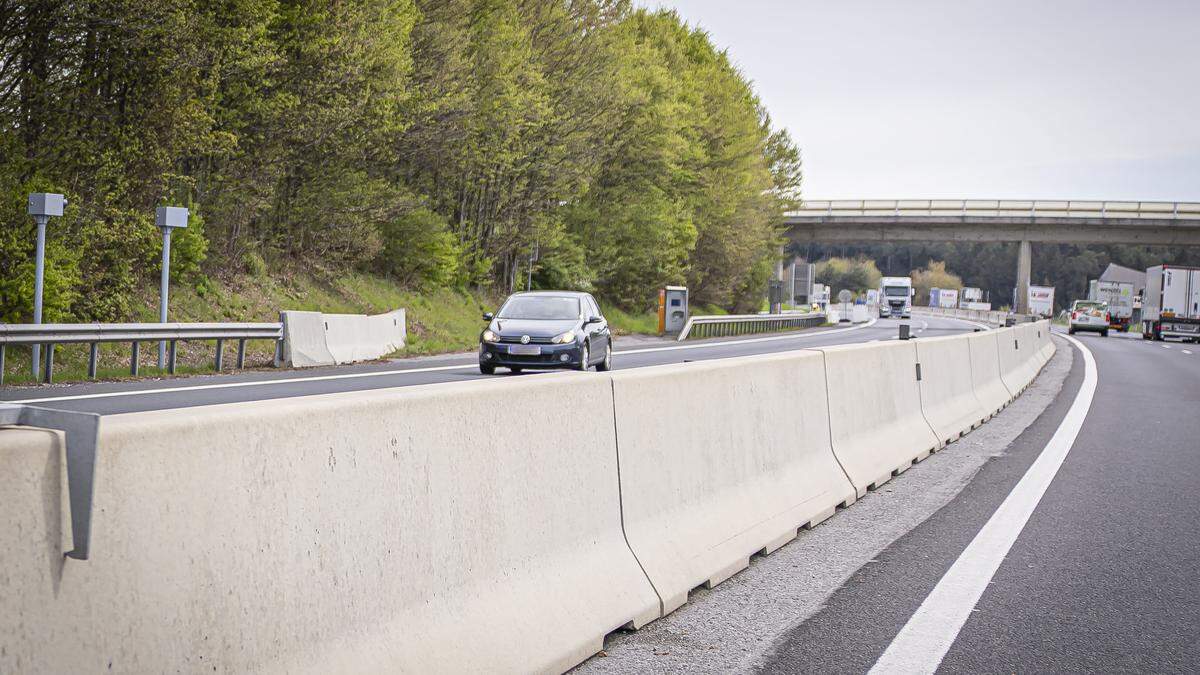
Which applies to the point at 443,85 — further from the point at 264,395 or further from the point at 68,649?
the point at 68,649

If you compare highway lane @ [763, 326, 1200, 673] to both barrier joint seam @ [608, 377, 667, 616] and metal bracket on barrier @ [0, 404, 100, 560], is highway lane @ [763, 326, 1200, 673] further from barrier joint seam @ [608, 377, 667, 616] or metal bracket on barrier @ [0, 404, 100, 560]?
metal bracket on barrier @ [0, 404, 100, 560]

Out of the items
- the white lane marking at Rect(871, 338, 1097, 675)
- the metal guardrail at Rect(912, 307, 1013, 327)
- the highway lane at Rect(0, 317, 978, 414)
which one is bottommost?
the white lane marking at Rect(871, 338, 1097, 675)

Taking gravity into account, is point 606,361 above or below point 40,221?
below

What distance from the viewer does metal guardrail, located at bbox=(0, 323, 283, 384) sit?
46.6 feet

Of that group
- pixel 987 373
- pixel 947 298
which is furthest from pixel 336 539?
pixel 947 298

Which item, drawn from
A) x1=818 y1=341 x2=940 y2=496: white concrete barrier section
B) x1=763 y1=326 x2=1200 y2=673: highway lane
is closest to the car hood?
x1=818 y1=341 x2=940 y2=496: white concrete barrier section

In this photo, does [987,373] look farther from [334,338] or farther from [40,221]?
[40,221]

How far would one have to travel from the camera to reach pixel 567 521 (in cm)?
473

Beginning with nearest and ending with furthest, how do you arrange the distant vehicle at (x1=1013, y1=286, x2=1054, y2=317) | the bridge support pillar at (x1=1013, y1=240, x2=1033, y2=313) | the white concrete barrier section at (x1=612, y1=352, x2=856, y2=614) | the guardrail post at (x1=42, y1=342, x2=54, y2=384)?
the white concrete barrier section at (x1=612, y1=352, x2=856, y2=614) → the guardrail post at (x1=42, y1=342, x2=54, y2=384) → the bridge support pillar at (x1=1013, y1=240, x2=1033, y2=313) → the distant vehicle at (x1=1013, y1=286, x2=1054, y2=317)

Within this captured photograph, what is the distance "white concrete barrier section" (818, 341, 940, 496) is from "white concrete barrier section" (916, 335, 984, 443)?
409mm

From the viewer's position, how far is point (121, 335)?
15.6 m

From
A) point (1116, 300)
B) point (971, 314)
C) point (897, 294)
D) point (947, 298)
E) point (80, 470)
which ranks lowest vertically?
point (80, 470)

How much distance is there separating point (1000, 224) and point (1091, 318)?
11.0 metres

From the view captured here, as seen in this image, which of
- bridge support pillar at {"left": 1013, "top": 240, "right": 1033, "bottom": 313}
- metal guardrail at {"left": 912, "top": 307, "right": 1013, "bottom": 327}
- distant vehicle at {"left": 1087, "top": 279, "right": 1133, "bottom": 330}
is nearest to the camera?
distant vehicle at {"left": 1087, "top": 279, "right": 1133, "bottom": 330}
